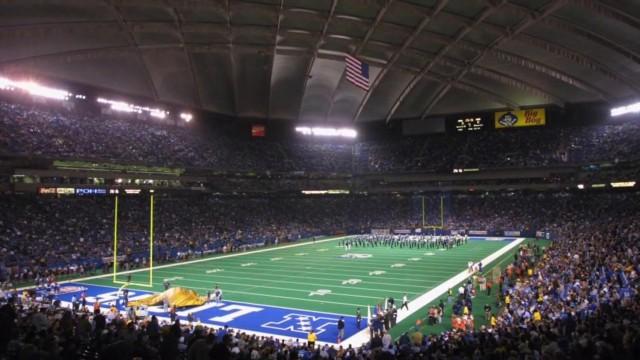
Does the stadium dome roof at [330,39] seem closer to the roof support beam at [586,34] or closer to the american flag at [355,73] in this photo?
the roof support beam at [586,34]

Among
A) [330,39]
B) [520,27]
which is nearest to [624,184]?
[520,27]

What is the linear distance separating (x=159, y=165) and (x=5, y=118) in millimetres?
12827

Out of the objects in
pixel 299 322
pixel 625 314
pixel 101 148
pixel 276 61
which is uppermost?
pixel 276 61

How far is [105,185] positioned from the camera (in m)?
39.3

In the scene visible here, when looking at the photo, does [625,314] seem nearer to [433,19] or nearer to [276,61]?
[433,19]

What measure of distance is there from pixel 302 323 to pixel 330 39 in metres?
21.2

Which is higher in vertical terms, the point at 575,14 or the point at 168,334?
the point at 575,14

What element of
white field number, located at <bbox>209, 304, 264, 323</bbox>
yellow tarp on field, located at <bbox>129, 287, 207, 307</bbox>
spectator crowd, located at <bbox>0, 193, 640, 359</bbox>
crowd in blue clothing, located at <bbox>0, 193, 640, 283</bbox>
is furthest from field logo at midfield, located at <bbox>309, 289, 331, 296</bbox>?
crowd in blue clothing, located at <bbox>0, 193, 640, 283</bbox>

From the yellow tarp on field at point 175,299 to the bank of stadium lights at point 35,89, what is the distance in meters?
25.5

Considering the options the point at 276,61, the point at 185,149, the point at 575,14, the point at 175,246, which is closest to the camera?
the point at 575,14

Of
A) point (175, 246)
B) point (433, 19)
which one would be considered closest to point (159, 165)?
point (175, 246)

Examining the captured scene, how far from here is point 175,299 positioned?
20156mm

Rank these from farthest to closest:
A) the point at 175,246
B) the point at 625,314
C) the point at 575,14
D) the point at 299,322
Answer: the point at 175,246 → the point at 575,14 → the point at 299,322 → the point at 625,314

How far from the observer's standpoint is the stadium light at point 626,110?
149ft
